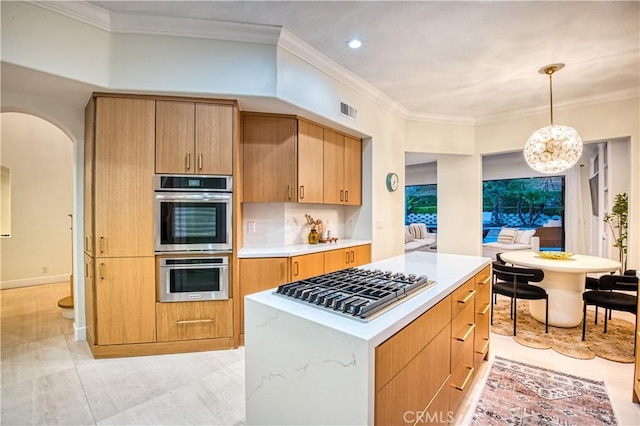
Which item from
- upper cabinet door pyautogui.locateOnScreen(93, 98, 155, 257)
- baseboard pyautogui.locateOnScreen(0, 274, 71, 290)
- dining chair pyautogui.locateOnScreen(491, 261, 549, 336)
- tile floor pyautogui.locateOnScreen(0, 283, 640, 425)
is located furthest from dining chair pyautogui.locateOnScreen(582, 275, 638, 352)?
baseboard pyautogui.locateOnScreen(0, 274, 71, 290)

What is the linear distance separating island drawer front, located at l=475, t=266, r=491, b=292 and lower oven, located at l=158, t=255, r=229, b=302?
84.4 inches

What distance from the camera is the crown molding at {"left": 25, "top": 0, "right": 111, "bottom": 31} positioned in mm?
2262

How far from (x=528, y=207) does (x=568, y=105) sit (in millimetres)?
4887

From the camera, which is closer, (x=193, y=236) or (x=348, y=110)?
(x=193, y=236)

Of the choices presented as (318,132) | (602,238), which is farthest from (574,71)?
(602,238)

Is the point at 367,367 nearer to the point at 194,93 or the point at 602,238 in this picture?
the point at 194,93

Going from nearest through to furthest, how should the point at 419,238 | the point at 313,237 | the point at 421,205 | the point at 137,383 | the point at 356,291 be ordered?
the point at 356,291, the point at 137,383, the point at 313,237, the point at 419,238, the point at 421,205

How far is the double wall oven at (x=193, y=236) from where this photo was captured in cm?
276

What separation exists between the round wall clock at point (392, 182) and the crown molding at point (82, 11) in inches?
142

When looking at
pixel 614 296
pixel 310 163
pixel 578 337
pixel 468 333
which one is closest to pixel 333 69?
pixel 310 163

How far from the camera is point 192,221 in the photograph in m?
2.82

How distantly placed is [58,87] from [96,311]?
1.93 meters

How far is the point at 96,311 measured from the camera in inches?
105

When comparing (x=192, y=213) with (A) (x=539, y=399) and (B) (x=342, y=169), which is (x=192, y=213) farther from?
(A) (x=539, y=399)
